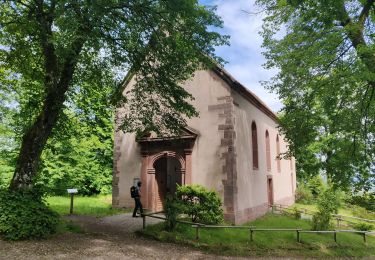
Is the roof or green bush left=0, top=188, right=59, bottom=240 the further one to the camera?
the roof

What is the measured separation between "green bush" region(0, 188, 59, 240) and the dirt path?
0.30m

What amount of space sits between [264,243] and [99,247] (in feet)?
19.7

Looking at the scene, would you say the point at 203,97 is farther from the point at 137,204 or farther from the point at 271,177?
the point at 271,177

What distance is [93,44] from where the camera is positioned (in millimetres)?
9281

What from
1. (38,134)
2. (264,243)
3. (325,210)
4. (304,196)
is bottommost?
(264,243)

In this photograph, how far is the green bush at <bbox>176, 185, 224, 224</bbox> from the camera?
12.6 m

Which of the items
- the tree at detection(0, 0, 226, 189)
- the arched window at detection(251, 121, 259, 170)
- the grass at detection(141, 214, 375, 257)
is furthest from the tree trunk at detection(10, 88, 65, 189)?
the arched window at detection(251, 121, 259, 170)

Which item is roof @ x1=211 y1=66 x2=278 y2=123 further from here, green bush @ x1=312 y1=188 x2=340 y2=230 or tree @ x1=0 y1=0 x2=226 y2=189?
green bush @ x1=312 y1=188 x2=340 y2=230

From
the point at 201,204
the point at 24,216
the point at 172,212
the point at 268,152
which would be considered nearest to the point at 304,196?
the point at 268,152

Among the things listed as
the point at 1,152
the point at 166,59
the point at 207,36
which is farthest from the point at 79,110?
the point at 207,36

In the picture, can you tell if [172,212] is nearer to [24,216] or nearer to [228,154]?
[228,154]

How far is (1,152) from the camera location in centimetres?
2388

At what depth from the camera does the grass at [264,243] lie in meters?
10.9

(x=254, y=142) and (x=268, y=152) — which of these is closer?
(x=254, y=142)
